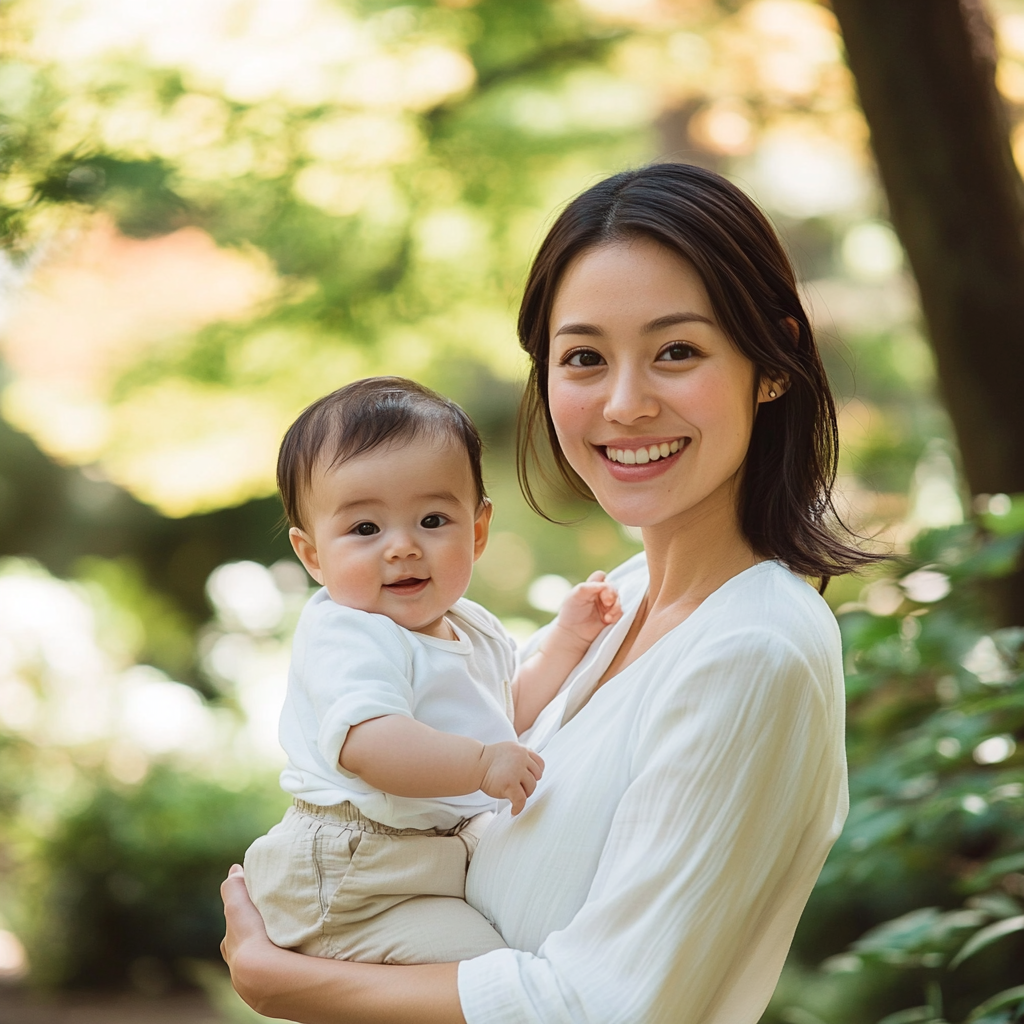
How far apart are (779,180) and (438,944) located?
20.9 ft

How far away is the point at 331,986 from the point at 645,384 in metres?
0.75

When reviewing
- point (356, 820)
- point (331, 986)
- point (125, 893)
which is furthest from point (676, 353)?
point (125, 893)

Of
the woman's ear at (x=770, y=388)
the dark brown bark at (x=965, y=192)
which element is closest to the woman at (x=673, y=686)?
the woman's ear at (x=770, y=388)

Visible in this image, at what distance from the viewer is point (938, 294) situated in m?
2.67

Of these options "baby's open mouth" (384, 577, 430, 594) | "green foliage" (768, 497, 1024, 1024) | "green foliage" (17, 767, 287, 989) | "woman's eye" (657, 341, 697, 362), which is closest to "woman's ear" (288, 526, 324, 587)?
"baby's open mouth" (384, 577, 430, 594)

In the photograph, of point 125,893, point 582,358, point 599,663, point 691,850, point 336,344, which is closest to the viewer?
point 691,850

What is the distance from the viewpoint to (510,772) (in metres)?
1.27

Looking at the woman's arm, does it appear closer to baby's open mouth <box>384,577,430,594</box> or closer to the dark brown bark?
baby's open mouth <box>384,577,430,594</box>

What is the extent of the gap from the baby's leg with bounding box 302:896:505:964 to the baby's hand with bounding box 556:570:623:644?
432 millimetres

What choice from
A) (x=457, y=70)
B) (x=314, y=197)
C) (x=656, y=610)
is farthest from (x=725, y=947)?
(x=457, y=70)

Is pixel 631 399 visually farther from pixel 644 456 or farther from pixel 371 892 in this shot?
pixel 371 892

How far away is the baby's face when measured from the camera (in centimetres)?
139

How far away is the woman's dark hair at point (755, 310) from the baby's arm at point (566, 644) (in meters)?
0.29

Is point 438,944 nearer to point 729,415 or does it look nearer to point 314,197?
point 729,415
